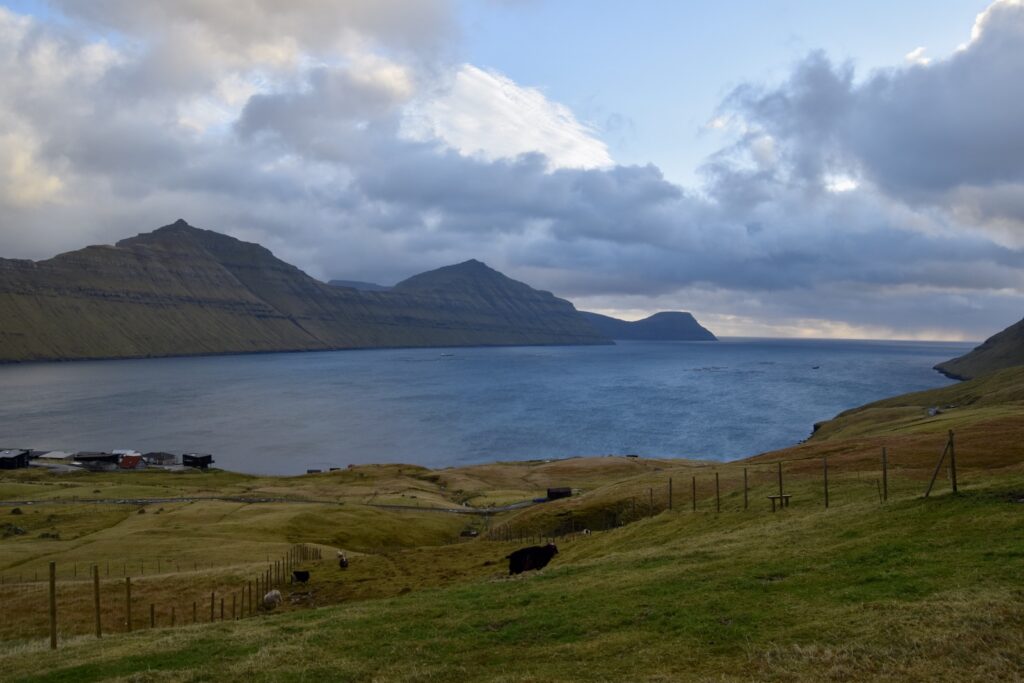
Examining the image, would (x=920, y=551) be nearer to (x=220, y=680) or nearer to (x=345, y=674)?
(x=345, y=674)

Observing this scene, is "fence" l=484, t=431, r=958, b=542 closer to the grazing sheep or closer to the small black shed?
the small black shed

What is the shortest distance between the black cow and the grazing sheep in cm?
1307

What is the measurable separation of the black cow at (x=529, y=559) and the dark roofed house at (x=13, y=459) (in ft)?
415

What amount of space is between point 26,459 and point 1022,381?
181 meters

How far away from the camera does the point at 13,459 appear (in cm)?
12719

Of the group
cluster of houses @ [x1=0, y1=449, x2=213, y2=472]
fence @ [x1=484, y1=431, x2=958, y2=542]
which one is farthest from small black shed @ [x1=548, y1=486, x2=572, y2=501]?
cluster of houses @ [x1=0, y1=449, x2=213, y2=472]

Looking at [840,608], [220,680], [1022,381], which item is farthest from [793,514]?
[1022,381]

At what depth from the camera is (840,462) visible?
5306cm

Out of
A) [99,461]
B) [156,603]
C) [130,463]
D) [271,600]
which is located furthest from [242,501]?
[99,461]

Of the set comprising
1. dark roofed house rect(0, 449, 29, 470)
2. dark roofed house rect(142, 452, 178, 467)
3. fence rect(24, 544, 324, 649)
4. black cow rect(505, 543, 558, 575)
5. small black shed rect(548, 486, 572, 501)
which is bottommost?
dark roofed house rect(142, 452, 178, 467)

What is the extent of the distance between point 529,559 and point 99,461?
123104 millimetres

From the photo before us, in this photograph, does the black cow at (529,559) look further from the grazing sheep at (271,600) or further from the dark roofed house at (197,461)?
the dark roofed house at (197,461)

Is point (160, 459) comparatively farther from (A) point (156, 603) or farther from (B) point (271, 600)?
(B) point (271, 600)

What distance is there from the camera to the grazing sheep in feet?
124
